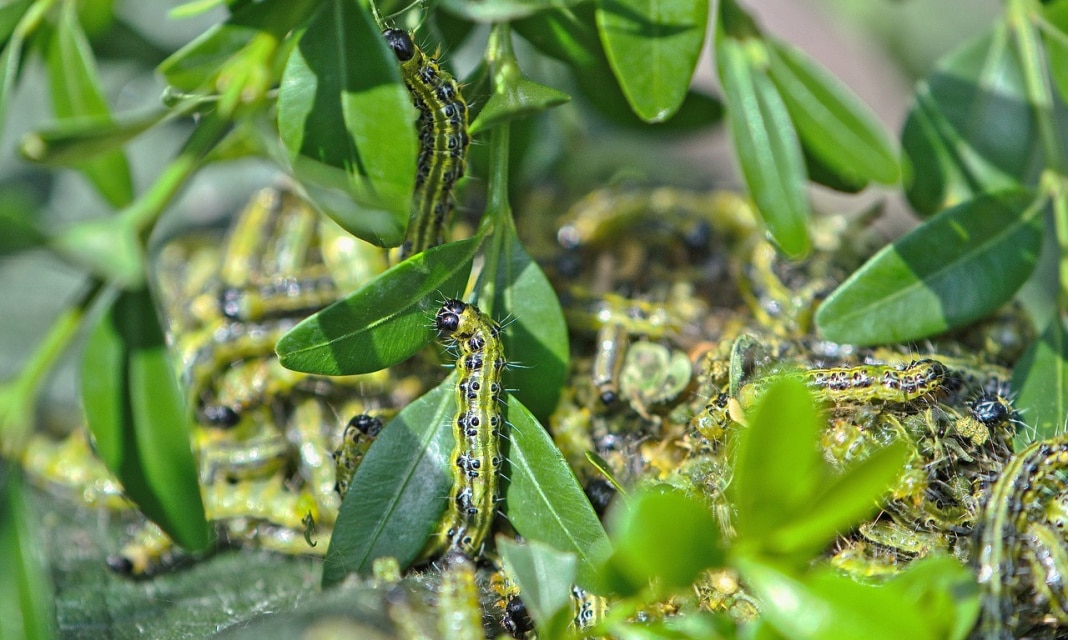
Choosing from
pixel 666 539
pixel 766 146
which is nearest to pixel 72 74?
pixel 766 146

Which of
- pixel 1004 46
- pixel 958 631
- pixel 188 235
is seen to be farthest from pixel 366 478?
pixel 188 235

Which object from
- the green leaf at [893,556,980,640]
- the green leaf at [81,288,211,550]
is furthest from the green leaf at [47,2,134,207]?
the green leaf at [893,556,980,640]

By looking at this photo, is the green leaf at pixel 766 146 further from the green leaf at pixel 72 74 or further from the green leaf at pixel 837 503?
the green leaf at pixel 72 74

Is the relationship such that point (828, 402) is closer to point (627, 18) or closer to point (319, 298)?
point (627, 18)

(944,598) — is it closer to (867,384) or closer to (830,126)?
(867,384)

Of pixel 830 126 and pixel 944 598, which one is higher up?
pixel 830 126
